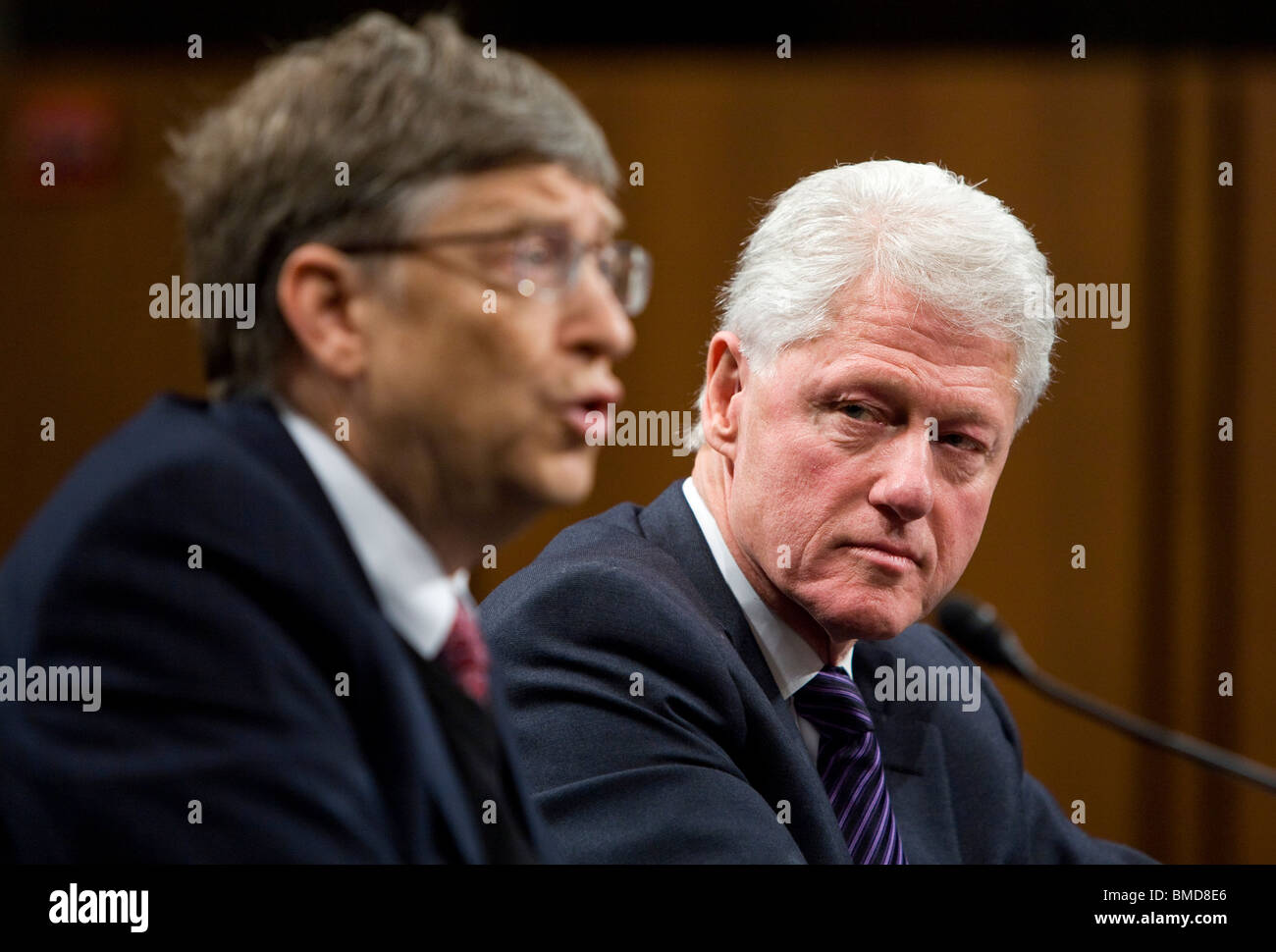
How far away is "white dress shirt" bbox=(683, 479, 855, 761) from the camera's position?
1398 mm

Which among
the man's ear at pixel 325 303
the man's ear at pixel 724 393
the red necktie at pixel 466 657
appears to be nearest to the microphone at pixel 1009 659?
the man's ear at pixel 724 393

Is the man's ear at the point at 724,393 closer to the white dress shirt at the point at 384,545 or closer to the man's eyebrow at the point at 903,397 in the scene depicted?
the man's eyebrow at the point at 903,397

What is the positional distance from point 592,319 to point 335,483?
20 cm

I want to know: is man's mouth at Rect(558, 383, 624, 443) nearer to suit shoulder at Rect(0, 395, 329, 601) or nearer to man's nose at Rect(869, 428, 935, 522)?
suit shoulder at Rect(0, 395, 329, 601)

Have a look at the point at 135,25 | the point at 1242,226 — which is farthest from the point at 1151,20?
the point at 135,25

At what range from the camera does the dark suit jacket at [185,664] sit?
2.42 ft

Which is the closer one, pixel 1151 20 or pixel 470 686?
pixel 470 686

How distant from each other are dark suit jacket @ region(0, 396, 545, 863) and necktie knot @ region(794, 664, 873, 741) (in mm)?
678

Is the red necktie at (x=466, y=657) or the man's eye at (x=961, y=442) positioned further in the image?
the man's eye at (x=961, y=442)

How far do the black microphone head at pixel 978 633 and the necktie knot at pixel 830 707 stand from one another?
0.37m

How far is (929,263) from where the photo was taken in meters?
1.33

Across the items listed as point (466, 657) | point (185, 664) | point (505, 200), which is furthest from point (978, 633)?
point (185, 664)
